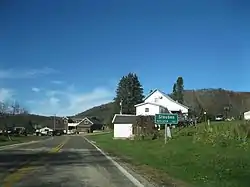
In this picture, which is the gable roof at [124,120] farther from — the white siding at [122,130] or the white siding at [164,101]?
the white siding at [164,101]

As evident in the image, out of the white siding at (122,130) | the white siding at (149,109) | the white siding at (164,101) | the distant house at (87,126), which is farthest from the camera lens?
the distant house at (87,126)

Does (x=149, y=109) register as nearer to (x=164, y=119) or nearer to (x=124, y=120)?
(x=124, y=120)

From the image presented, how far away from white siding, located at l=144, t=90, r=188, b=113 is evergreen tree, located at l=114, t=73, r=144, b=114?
939 inches

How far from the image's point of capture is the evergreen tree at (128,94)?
400 feet

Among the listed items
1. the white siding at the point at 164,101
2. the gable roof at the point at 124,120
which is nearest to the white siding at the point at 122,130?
the gable roof at the point at 124,120

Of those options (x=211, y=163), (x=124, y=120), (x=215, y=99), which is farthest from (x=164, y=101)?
(x=211, y=163)

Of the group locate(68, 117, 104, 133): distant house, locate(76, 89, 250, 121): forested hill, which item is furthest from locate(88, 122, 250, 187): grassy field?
locate(68, 117, 104, 133): distant house

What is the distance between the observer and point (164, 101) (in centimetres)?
9625

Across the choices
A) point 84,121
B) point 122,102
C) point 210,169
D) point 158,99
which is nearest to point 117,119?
point 158,99

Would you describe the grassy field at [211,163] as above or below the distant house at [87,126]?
below

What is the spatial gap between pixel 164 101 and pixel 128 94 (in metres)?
28.3

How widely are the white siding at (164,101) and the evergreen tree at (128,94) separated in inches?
939

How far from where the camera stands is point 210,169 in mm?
17000

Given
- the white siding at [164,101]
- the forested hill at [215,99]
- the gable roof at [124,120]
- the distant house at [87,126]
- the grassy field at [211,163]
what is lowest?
the grassy field at [211,163]
